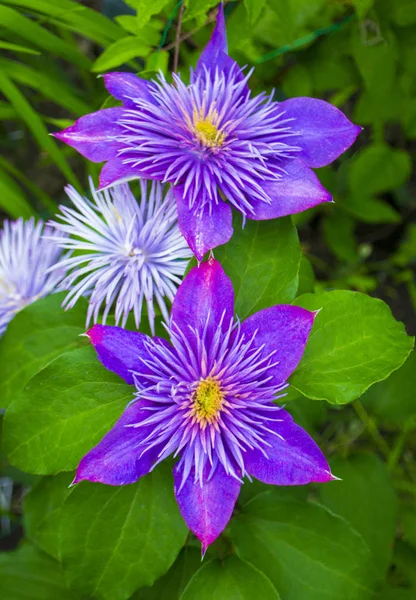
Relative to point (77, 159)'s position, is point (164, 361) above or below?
above

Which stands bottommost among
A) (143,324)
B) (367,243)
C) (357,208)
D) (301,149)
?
(367,243)

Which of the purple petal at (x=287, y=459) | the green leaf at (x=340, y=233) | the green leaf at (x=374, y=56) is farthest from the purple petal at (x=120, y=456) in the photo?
the green leaf at (x=340, y=233)

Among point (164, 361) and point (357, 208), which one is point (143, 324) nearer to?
point (164, 361)

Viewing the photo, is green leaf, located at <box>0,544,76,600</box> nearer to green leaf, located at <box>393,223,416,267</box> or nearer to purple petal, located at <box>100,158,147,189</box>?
purple petal, located at <box>100,158,147,189</box>

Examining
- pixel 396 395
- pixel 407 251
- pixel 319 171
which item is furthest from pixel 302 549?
pixel 407 251

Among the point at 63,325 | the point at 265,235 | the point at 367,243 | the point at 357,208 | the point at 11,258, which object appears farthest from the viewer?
the point at 367,243

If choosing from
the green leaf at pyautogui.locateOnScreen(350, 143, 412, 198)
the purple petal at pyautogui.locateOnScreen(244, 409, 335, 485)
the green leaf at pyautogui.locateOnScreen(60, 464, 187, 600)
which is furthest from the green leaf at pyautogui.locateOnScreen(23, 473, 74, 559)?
the green leaf at pyautogui.locateOnScreen(350, 143, 412, 198)

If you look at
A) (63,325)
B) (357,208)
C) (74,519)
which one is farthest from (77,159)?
(74,519)
